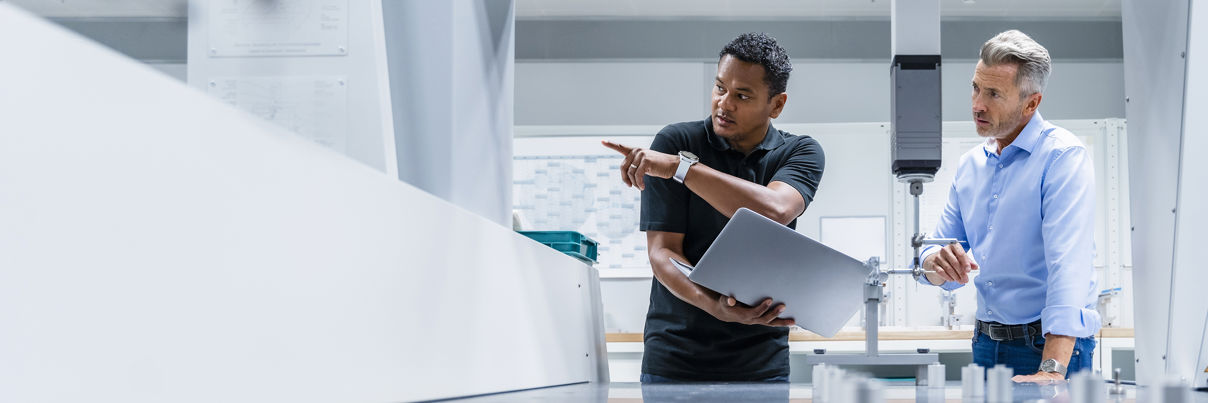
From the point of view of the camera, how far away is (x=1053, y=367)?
1.49m

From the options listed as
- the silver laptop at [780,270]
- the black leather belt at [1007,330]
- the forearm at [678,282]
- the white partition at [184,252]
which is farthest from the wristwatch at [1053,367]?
the white partition at [184,252]

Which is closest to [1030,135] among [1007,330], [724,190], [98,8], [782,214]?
[1007,330]

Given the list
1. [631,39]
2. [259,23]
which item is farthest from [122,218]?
[631,39]

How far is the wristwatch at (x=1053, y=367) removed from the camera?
4.88 ft

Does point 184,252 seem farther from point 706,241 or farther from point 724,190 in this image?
point 706,241

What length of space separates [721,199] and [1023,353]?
24.0 inches

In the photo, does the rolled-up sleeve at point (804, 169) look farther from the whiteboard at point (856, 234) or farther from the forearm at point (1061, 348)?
the whiteboard at point (856, 234)

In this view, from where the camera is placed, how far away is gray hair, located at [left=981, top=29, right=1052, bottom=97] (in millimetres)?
1677

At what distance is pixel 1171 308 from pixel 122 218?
1.37 metres

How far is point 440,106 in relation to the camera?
4.44ft

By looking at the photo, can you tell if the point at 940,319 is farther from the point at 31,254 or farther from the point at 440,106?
the point at 31,254

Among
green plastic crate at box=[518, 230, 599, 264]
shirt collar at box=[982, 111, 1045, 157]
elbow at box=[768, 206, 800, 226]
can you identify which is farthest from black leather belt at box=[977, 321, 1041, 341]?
green plastic crate at box=[518, 230, 599, 264]

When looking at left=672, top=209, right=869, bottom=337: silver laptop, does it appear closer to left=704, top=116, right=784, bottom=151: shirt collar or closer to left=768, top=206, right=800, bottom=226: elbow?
left=768, top=206, right=800, bottom=226: elbow

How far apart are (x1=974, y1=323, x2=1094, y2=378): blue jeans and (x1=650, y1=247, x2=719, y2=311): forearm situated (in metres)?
0.54
